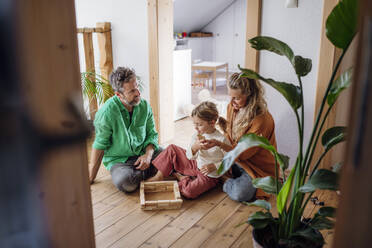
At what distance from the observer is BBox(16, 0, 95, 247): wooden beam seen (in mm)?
601

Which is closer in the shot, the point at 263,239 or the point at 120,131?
the point at 263,239

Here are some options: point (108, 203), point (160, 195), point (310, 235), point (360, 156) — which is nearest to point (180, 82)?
point (160, 195)

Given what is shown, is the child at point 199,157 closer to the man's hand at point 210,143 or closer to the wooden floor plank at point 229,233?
the man's hand at point 210,143

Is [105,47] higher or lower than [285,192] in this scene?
higher

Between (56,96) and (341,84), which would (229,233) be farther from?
(56,96)

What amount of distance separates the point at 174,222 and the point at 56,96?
1.53 m

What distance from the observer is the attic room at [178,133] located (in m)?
0.57

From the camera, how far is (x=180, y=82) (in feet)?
14.2

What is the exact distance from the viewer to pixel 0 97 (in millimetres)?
551

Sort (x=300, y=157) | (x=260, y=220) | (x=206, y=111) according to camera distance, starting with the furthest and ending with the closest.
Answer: (x=206, y=111), (x=260, y=220), (x=300, y=157)

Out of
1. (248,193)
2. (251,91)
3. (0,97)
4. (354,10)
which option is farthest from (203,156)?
(0,97)

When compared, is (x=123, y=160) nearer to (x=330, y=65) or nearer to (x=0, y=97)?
(x=330, y=65)

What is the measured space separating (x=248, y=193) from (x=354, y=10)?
1413mm

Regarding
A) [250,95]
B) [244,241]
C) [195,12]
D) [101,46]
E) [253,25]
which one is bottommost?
[244,241]
